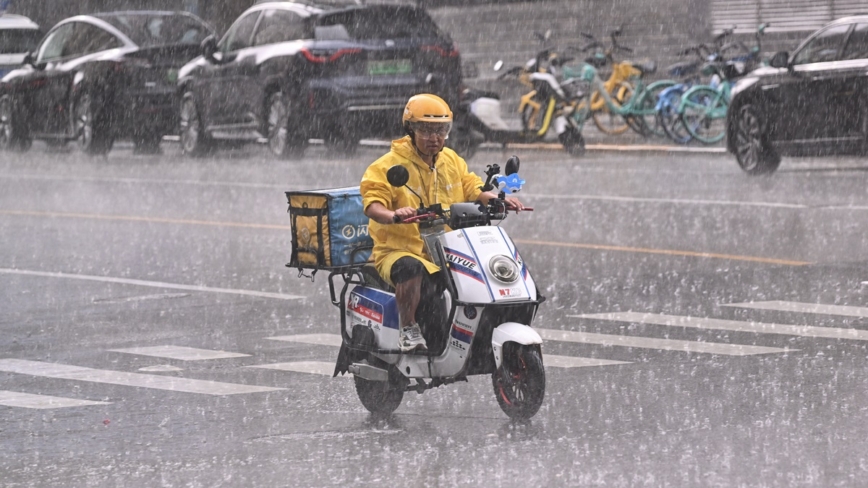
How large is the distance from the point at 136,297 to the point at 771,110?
9309mm

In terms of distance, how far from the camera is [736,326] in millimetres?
10031

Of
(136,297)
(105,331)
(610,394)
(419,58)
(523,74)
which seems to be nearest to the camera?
(610,394)

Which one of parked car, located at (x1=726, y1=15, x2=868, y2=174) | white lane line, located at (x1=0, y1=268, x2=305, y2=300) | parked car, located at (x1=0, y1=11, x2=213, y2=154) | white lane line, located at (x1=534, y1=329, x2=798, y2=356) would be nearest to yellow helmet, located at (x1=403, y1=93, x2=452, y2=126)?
white lane line, located at (x1=534, y1=329, x2=798, y2=356)

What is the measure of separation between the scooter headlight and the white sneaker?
1.56 ft

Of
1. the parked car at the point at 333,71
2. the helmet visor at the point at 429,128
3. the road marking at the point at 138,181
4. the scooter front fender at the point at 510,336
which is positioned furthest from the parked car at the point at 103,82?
the scooter front fender at the point at 510,336

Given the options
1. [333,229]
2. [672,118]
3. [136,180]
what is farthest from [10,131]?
[333,229]

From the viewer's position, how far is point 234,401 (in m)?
8.20

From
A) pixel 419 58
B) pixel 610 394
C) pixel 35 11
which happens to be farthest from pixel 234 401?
pixel 35 11

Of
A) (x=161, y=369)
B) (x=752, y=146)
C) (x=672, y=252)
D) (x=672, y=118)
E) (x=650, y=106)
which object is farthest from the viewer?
(x=650, y=106)

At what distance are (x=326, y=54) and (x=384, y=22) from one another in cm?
91

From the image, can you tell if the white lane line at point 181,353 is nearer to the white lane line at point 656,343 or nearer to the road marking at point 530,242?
the white lane line at point 656,343

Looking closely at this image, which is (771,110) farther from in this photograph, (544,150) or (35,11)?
(35,11)

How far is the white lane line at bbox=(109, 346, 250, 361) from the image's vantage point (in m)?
9.49

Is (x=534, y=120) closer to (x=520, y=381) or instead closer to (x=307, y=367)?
(x=307, y=367)
